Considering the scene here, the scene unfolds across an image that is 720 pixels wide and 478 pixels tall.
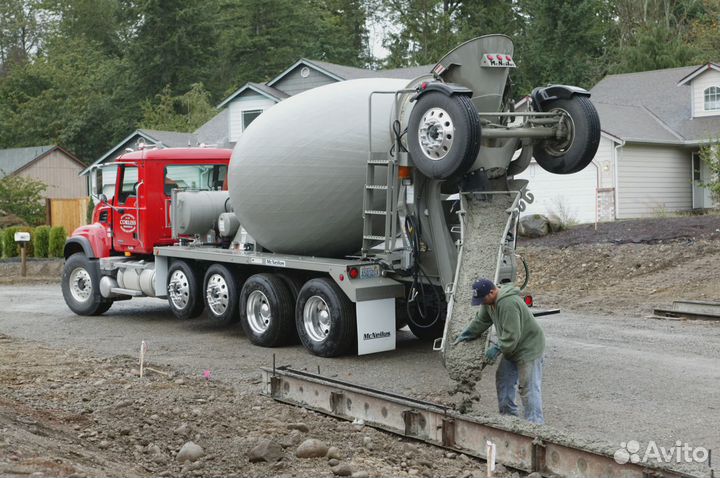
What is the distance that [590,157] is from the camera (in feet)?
37.5

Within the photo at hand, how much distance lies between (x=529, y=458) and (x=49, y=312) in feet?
43.9

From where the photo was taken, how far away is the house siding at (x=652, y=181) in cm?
2953

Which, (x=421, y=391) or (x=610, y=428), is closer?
(x=610, y=428)

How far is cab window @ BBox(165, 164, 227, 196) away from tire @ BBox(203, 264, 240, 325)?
2.45 metres

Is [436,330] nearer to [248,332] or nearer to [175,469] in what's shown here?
[248,332]

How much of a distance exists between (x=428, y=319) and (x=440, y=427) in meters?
5.40

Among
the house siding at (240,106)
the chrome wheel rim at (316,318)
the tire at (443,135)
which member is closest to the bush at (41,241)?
the house siding at (240,106)

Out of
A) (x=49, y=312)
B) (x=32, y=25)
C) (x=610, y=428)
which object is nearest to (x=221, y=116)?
(x=49, y=312)

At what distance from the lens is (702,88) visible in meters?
31.5

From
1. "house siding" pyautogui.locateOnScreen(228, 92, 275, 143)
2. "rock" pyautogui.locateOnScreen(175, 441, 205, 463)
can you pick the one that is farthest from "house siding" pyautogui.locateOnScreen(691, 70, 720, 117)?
"rock" pyautogui.locateOnScreen(175, 441, 205, 463)

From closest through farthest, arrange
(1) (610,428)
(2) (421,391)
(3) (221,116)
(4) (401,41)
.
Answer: (1) (610,428), (2) (421,391), (3) (221,116), (4) (401,41)

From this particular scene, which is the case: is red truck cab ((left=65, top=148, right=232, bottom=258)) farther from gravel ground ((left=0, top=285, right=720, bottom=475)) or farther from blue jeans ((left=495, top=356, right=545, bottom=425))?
blue jeans ((left=495, top=356, right=545, bottom=425))

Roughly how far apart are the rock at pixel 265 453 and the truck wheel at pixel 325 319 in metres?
4.77

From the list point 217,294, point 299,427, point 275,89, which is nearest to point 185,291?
point 217,294
